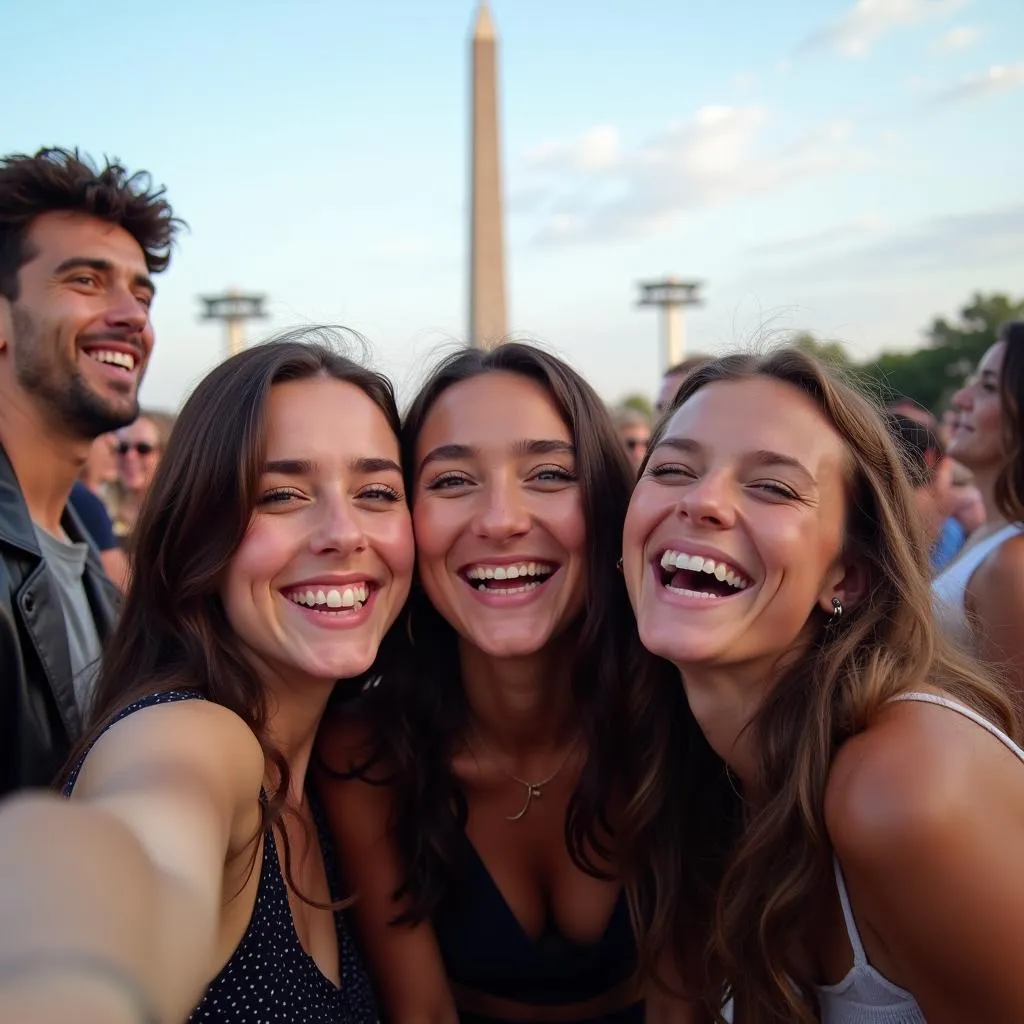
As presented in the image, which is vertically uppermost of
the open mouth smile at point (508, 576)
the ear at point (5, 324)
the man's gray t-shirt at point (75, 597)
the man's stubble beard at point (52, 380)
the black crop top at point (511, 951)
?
the ear at point (5, 324)

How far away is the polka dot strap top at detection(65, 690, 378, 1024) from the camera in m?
2.06

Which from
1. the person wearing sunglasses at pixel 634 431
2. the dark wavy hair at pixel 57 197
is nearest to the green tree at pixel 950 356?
the person wearing sunglasses at pixel 634 431

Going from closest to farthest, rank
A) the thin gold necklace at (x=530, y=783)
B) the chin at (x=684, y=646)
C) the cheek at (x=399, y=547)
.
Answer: the chin at (x=684, y=646)
the cheek at (x=399, y=547)
the thin gold necklace at (x=530, y=783)

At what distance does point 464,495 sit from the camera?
111 inches

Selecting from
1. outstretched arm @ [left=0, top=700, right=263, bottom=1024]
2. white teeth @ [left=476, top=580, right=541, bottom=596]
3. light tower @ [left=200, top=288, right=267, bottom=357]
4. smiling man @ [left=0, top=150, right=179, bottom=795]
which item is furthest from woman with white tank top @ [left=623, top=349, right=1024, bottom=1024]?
light tower @ [left=200, top=288, right=267, bottom=357]

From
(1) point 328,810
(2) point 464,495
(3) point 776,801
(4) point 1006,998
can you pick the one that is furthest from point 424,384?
(4) point 1006,998

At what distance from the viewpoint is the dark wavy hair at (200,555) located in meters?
2.42

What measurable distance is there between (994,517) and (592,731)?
2680mm

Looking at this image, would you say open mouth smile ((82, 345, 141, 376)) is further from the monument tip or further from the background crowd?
the monument tip

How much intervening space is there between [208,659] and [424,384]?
1.18m

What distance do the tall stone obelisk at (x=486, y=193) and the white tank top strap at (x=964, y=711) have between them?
61.7 ft

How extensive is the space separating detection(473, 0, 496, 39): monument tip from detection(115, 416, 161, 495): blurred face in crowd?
15819 millimetres

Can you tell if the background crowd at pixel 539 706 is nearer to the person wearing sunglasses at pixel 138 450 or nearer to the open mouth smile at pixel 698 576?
the open mouth smile at pixel 698 576

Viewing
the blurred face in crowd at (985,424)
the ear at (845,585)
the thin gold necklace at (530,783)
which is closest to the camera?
the ear at (845,585)
